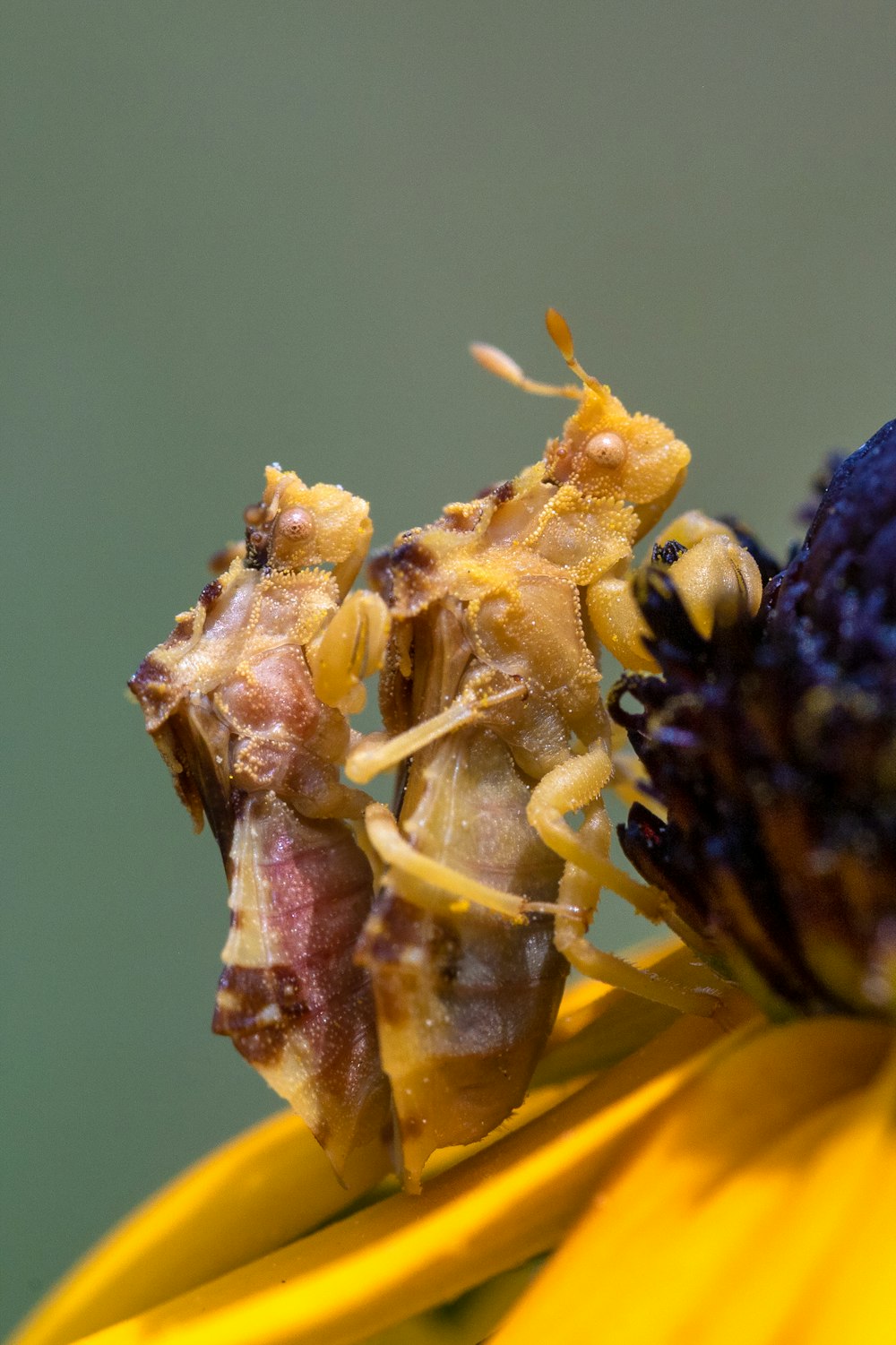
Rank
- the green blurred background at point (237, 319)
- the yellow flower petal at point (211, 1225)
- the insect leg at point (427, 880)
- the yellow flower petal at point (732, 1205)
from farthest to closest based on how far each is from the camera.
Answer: the green blurred background at point (237, 319) → the yellow flower petal at point (211, 1225) → the insect leg at point (427, 880) → the yellow flower petal at point (732, 1205)

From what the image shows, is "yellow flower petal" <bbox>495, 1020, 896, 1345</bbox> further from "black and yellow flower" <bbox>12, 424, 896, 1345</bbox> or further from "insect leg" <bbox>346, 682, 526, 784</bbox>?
"insect leg" <bbox>346, 682, 526, 784</bbox>

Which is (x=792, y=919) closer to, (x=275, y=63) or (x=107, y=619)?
(x=107, y=619)

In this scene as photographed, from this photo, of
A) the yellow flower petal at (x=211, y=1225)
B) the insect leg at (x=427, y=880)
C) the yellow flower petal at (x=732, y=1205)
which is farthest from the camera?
the yellow flower petal at (x=211, y=1225)

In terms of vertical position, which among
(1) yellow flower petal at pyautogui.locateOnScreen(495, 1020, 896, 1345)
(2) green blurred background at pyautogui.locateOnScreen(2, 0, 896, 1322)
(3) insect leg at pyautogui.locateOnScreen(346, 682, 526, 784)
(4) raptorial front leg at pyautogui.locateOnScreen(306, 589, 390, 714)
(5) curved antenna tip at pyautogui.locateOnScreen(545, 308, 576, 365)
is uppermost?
(2) green blurred background at pyautogui.locateOnScreen(2, 0, 896, 1322)

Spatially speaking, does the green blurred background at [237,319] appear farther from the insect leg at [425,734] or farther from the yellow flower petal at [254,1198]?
the insect leg at [425,734]

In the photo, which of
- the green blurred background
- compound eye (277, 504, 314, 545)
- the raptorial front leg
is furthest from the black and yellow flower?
the green blurred background

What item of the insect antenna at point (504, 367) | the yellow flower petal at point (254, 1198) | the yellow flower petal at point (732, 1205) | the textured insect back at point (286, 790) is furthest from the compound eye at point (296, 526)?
the yellow flower petal at point (732, 1205)
